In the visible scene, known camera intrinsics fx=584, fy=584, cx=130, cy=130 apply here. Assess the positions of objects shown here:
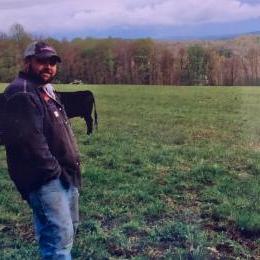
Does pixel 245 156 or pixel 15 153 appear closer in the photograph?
pixel 15 153

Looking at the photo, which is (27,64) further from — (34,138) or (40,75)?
(34,138)

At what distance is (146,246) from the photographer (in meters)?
5.79

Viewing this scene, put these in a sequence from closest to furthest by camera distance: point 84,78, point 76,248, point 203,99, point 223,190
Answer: point 76,248 < point 223,190 < point 84,78 < point 203,99

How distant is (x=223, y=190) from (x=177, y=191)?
616 millimetres

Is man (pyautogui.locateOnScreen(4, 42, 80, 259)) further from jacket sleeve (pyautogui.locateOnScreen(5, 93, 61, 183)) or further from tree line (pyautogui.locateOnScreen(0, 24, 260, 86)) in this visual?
tree line (pyautogui.locateOnScreen(0, 24, 260, 86))

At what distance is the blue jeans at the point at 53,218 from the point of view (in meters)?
4.27

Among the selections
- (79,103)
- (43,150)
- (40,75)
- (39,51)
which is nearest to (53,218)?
(43,150)

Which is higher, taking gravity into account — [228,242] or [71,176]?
[71,176]

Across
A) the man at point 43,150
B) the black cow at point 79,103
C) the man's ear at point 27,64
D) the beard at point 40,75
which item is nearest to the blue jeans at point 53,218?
the man at point 43,150

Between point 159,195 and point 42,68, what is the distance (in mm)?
3678

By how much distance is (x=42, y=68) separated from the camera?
4309 millimetres

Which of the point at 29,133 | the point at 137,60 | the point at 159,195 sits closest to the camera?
the point at 29,133

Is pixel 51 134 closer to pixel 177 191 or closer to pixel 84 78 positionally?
pixel 177 191

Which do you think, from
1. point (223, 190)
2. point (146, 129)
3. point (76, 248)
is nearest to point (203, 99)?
point (146, 129)
